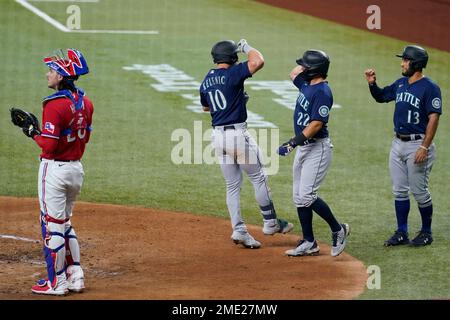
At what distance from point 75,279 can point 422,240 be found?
3.34 meters

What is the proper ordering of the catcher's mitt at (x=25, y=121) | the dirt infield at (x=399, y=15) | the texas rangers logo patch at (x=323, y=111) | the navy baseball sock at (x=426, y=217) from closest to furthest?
the catcher's mitt at (x=25, y=121), the texas rangers logo patch at (x=323, y=111), the navy baseball sock at (x=426, y=217), the dirt infield at (x=399, y=15)

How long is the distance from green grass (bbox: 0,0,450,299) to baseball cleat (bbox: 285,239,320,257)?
38cm

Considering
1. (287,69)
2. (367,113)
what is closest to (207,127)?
(367,113)

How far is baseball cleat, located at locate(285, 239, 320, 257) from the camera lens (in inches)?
371

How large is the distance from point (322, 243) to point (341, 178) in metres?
2.68

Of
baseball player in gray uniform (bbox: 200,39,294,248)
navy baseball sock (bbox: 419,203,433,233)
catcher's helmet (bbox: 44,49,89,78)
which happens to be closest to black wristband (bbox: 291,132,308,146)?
baseball player in gray uniform (bbox: 200,39,294,248)

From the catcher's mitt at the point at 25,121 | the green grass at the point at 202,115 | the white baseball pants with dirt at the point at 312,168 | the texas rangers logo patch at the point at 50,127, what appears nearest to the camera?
the texas rangers logo patch at the point at 50,127

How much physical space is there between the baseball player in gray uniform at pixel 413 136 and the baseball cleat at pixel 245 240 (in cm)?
124

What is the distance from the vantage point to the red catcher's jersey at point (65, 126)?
26.4 ft

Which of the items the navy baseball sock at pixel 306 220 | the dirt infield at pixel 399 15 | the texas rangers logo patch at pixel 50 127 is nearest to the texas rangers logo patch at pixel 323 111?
the navy baseball sock at pixel 306 220

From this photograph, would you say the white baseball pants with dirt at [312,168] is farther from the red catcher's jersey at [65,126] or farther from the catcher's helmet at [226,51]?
the red catcher's jersey at [65,126]

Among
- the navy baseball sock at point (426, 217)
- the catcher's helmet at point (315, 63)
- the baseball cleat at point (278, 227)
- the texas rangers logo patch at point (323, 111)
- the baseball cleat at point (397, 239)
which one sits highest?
the catcher's helmet at point (315, 63)

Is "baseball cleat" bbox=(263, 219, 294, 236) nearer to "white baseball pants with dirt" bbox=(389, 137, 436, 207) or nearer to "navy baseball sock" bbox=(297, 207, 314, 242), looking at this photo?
"navy baseball sock" bbox=(297, 207, 314, 242)

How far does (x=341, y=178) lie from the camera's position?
1255 cm
